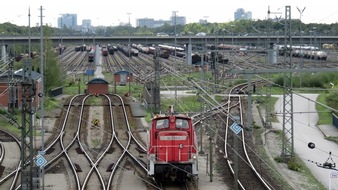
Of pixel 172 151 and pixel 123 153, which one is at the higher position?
pixel 172 151

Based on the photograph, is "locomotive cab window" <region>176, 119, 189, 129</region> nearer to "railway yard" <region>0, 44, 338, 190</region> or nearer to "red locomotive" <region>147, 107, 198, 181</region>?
"red locomotive" <region>147, 107, 198, 181</region>

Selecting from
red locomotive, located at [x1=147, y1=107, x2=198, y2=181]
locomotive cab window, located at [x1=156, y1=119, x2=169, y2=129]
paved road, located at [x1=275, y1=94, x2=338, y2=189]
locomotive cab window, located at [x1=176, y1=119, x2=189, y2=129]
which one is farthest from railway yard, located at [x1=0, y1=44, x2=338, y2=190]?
locomotive cab window, located at [x1=156, y1=119, x2=169, y2=129]

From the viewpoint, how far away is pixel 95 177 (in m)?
23.9

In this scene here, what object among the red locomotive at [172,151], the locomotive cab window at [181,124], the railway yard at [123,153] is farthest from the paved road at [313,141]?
the locomotive cab window at [181,124]

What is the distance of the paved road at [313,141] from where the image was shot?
25672 millimetres

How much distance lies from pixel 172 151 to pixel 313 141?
44.5ft

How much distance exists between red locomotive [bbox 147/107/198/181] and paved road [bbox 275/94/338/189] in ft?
15.8

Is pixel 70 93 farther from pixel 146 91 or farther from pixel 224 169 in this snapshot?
pixel 224 169

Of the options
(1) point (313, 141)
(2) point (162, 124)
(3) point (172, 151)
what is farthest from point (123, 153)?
(1) point (313, 141)

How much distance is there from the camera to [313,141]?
33.1m

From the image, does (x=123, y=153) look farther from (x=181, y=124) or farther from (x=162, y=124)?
(x=181, y=124)

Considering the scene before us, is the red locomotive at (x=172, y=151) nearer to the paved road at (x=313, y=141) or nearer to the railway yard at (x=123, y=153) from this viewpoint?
the railway yard at (x=123, y=153)

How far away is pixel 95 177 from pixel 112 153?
5455 mm

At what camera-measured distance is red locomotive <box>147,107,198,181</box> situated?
2167cm
